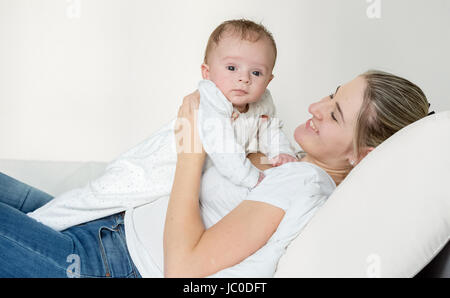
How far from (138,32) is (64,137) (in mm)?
915

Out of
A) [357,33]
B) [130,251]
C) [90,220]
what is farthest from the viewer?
[357,33]

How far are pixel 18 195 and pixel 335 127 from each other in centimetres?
124

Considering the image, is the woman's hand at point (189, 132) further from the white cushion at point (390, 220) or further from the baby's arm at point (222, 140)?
the white cushion at point (390, 220)

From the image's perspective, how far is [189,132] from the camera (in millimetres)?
1665

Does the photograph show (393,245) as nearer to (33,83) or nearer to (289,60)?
(289,60)

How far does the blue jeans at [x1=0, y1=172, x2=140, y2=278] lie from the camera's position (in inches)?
56.6

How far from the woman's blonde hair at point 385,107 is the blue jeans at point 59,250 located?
0.86 metres

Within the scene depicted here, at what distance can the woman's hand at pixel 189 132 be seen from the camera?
1.59m

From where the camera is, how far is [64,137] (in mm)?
3416

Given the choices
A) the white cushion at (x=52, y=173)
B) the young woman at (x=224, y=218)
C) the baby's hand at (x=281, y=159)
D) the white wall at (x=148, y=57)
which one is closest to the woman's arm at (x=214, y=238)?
the young woman at (x=224, y=218)

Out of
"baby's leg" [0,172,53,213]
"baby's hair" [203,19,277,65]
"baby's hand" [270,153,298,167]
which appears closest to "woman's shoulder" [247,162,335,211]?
"baby's hand" [270,153,298,167]

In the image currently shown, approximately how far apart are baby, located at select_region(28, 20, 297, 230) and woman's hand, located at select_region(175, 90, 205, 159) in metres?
0.02
